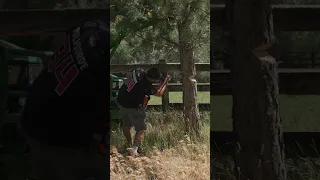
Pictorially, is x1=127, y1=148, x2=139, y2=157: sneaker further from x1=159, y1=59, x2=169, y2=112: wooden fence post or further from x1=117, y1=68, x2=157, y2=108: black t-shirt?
x1=159, y1=59, x2=169, y2=112: wooden fence post

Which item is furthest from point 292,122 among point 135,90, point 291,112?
point 135,90

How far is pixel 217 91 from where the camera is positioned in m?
1.96

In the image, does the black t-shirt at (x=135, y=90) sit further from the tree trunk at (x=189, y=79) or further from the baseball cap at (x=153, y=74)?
the tree trunk at (x=189, y=79)

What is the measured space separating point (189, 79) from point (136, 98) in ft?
3.40

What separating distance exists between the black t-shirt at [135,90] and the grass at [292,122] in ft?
4.82

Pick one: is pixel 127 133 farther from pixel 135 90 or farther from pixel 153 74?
pixel 153 74

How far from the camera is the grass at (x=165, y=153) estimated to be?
3.45 m
